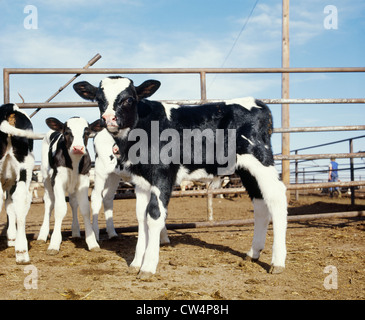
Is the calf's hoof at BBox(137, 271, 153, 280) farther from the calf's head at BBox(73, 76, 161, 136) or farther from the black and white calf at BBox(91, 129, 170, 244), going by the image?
the black and white calf at BBox(91, 129, 170, 244)

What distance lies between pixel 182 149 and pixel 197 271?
1274 millimetres

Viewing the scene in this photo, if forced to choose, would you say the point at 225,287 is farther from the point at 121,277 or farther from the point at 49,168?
the point at 49,168

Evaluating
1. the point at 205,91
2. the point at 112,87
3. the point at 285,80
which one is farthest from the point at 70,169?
the point at 285,80

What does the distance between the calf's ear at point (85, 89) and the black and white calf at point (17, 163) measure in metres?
0.68

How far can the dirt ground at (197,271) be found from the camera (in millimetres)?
3016

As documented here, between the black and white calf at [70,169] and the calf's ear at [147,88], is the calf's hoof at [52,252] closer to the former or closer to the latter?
the black and white calf at [70,169]

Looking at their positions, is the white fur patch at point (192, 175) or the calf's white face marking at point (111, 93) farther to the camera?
the white fur patch at point (192, 175)

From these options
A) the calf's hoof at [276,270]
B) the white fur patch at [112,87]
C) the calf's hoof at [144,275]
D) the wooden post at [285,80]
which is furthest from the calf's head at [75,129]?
the wooden post at [285,80]

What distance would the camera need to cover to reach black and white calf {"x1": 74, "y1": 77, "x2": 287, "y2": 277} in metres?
3.78

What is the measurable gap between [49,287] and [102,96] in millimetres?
1921

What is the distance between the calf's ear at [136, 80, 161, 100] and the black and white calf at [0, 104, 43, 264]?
1249 millimetres

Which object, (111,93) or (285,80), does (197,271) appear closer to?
(111,93)

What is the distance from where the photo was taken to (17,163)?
4383mm
